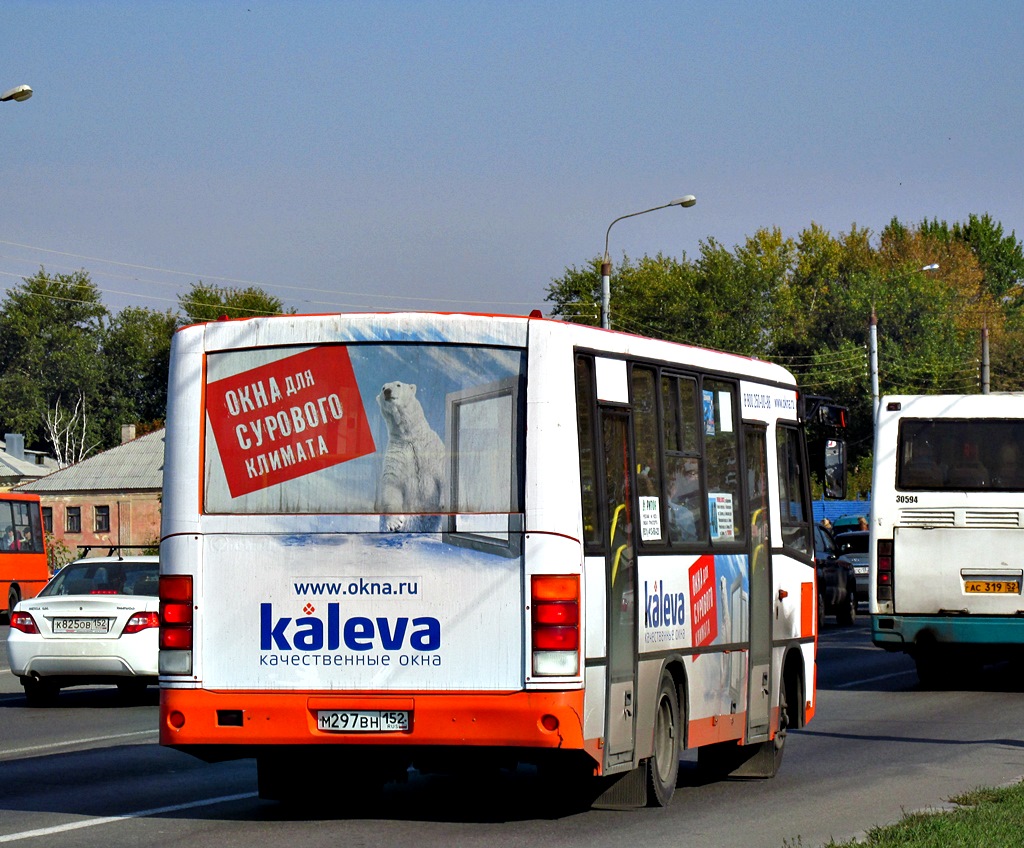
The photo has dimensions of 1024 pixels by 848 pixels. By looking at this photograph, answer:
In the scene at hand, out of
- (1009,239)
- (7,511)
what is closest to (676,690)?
(7,511)

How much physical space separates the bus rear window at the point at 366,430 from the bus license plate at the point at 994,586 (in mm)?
11903

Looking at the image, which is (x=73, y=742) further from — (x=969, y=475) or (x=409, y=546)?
(x=969, y=475)

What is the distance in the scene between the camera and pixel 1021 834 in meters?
9.11

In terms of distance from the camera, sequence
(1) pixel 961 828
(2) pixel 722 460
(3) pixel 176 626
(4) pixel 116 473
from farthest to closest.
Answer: (4) pixel 116 473 < (2) pixel 722 460 < (3) pixel 176 626 < (1) pixel 961 828

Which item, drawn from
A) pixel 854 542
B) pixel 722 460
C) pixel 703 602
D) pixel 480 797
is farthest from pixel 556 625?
pixel 854 542

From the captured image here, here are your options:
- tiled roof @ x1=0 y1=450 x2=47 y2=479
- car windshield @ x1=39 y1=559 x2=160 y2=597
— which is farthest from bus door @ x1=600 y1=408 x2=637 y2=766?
tiled roof @ x1=0 y1=450 x2=47 y2=479

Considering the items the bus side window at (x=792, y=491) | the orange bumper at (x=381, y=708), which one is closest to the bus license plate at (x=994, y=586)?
the bus side window at (x=792, y=491)

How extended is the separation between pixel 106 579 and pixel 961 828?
11745mm

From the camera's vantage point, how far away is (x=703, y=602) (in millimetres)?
10898

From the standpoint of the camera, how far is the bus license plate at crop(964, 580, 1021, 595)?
65.2 ft

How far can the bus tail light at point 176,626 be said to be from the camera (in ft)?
31.3

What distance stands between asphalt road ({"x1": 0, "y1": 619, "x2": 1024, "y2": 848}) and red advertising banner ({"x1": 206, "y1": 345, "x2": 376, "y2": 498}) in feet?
6.30

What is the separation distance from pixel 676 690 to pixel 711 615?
585 millimetres

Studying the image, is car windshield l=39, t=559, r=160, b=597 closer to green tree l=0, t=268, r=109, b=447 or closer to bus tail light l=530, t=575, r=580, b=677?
bus tail light l=530, t=575, r=580, b=677
